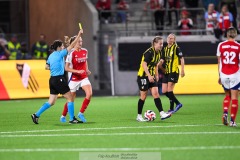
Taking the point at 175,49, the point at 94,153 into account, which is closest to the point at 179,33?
the point at 175,49

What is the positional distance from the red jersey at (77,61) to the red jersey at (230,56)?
3.75 meters

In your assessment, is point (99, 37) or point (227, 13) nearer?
point (227, 13)

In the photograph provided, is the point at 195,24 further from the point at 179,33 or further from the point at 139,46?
the point at 139,46

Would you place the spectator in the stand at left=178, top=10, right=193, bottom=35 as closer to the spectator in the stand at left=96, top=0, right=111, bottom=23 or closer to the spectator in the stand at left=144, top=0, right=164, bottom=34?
the spectator in the stand at left=144, top=0, right=164, bottom=34

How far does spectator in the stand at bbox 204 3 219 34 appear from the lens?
34.8 metres

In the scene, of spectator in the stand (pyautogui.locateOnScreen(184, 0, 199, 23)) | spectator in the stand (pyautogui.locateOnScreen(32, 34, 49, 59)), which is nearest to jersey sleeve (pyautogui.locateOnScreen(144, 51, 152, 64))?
spectator in the stand (pyautogui.locateOnScreen(32, 34, 49, 59))

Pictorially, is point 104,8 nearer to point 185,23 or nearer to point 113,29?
point 113,29

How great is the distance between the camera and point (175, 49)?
23.2 metres

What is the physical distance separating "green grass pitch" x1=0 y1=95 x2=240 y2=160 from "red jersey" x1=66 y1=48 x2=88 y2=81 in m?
1.15

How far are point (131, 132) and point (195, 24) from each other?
2102 cm

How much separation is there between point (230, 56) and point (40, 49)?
1922 centimetres

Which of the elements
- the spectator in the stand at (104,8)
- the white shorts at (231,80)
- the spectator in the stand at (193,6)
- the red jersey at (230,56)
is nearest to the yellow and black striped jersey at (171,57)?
the red jersey at (230,56)

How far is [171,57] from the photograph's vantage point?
23.2 m

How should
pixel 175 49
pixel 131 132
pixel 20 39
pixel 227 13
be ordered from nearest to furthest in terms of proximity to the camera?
pixel 131 132
pixel 175 49
pixel 227 13
pixel 20 39
